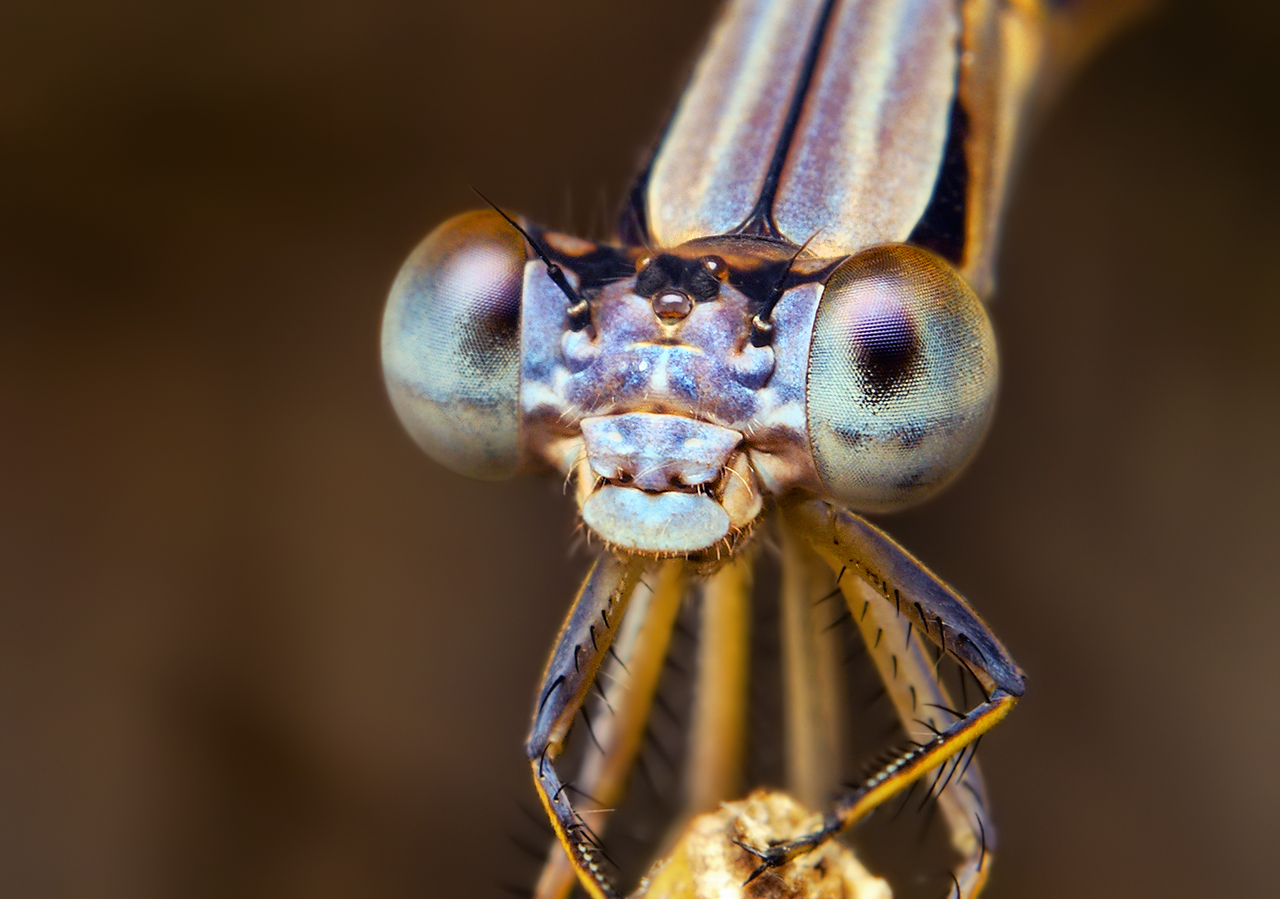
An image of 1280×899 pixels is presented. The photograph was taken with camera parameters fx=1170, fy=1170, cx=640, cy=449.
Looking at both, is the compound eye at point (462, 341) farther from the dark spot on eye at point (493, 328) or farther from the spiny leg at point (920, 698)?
the spiny leg at point (920, 698)

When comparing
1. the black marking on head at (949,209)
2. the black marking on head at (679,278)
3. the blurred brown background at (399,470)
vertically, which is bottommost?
the blurred brown background at (399,470)

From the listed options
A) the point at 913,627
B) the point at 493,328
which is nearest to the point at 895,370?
the point at 913,627

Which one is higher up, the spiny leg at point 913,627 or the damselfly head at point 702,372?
the damselfly head at point 702,372

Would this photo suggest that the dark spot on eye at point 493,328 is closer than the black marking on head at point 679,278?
No

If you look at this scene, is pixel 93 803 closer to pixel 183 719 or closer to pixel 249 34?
pixel 183 719

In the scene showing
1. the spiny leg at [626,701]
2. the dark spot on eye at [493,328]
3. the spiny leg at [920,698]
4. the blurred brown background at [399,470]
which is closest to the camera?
the dark spot on eye at [493,328]

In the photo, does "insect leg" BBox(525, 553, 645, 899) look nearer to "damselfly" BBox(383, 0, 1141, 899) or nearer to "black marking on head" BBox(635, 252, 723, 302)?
"damselfly" BBox(383, 0, 1141, 899)

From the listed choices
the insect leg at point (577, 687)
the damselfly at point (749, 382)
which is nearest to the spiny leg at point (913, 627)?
the damselfly at point (749, 382)

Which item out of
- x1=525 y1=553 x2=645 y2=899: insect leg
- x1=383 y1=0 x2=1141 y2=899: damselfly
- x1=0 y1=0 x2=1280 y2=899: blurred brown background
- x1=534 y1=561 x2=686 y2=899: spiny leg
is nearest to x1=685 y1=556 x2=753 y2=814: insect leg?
x1=383 y1=0 x2=1141 y2=899: damselfly

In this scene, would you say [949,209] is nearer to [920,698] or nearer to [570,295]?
[570,295]
